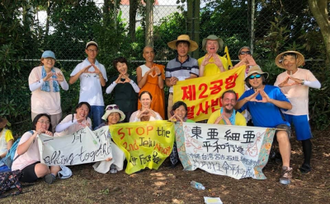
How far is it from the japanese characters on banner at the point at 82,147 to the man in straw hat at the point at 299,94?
2.88 metres

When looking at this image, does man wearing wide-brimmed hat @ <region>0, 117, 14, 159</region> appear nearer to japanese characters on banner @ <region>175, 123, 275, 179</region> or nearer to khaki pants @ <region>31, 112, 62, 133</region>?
khaki pants @ <region>31, 112, 62, 133</region>

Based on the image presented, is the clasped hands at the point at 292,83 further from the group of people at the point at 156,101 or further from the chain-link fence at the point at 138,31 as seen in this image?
the chain-link fence at the point at 138,31

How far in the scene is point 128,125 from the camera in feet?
16.1

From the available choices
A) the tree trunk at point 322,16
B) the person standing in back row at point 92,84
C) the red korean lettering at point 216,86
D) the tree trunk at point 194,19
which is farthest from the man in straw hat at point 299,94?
the person standing in back row at point 92,84

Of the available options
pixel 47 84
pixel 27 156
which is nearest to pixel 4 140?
pixel 27 156

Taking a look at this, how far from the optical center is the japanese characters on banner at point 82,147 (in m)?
4.68

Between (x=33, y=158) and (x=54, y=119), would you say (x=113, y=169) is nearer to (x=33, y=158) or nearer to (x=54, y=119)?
(x=33, y=158)

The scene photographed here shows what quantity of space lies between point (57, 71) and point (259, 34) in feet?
14.5

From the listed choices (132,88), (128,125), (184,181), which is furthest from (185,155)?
(132,88)

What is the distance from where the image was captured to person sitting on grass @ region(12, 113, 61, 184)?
432cm

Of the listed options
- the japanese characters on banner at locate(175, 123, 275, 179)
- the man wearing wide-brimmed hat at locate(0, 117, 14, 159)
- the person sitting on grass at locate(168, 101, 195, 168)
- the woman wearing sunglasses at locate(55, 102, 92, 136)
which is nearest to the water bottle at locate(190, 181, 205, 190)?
the japanese characters on banner at locate(175, 123, 275, 179)

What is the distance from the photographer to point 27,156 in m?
4.45

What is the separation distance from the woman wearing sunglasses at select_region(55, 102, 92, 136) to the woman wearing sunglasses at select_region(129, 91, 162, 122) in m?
0.76

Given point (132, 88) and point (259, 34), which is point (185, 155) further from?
point (259, 34)
